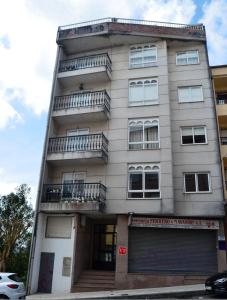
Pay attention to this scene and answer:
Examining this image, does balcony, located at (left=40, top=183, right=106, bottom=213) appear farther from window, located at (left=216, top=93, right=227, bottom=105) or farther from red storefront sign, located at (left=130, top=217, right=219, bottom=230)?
window, located at (left=216, top=93, right=227, bottom=105)

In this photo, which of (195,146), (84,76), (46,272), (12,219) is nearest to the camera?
(46,272)

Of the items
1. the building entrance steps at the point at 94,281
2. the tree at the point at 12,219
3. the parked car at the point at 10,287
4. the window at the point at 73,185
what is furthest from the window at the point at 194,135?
the tree at the point at 12,219

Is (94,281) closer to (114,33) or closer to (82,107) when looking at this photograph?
(82,107)

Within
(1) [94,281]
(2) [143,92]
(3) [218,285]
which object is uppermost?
(2) [143,92]

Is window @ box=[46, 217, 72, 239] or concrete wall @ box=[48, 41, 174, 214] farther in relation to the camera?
window @ box=[46, 217, 72, 239]

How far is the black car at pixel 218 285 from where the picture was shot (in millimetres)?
11484

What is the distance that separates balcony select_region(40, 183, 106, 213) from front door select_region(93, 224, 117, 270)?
117 inches

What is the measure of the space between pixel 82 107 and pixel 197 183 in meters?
8.14

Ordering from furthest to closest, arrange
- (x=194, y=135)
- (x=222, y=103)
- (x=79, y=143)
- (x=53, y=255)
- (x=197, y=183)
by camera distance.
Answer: (x=222, y=103) → (x=79, y=143) → (x=194, y=135) → (x=197, y=183) → (x=53, y=255)

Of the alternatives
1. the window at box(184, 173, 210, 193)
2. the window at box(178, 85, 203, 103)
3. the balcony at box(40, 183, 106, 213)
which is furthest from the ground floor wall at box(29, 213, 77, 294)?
the window at box(178, 85, 203, 103)

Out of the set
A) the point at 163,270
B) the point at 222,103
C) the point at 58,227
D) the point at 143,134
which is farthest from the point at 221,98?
the point at 58,227

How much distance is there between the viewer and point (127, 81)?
18.4 metres

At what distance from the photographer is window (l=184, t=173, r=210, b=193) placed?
15.4 meters

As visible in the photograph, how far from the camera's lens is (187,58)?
18.7 meters
